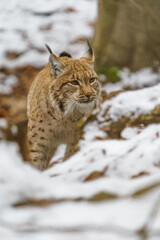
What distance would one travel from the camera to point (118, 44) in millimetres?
4387

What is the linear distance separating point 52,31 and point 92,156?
6.09m

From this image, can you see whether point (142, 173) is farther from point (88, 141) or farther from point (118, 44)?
point (118, 44)

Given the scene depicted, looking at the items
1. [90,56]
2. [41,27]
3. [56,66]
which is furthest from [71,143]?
[41,27]

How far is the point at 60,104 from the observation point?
12.2 feet

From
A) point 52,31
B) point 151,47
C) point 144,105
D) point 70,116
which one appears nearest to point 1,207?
point 144,105

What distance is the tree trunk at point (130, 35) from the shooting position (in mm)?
4082

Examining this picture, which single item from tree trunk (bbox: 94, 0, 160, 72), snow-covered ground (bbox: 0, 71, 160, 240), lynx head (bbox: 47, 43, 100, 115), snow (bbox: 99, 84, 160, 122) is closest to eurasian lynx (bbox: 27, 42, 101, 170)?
lynx head (bbox: 47, 43, 100, 115)

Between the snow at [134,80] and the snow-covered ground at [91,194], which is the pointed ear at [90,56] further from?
the snow-covered ground at [91,194]

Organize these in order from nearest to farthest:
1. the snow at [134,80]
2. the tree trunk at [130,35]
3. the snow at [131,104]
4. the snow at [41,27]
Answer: the snow at [131,104] < the snow at [134,80] < the tree trunk at [130,35] < the snow at [41,27]

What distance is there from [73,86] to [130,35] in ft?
3.98

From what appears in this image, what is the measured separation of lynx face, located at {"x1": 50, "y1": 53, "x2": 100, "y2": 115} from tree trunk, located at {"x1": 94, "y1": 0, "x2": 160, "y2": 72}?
694mm

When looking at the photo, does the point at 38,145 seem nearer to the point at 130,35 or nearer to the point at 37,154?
the point at 37,154

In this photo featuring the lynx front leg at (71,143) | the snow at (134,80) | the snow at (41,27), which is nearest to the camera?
the lynx front leg at (71,143)

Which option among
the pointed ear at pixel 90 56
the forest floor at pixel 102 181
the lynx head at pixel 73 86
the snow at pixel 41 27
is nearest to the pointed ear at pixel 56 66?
the lynx head at pixel 73 86
